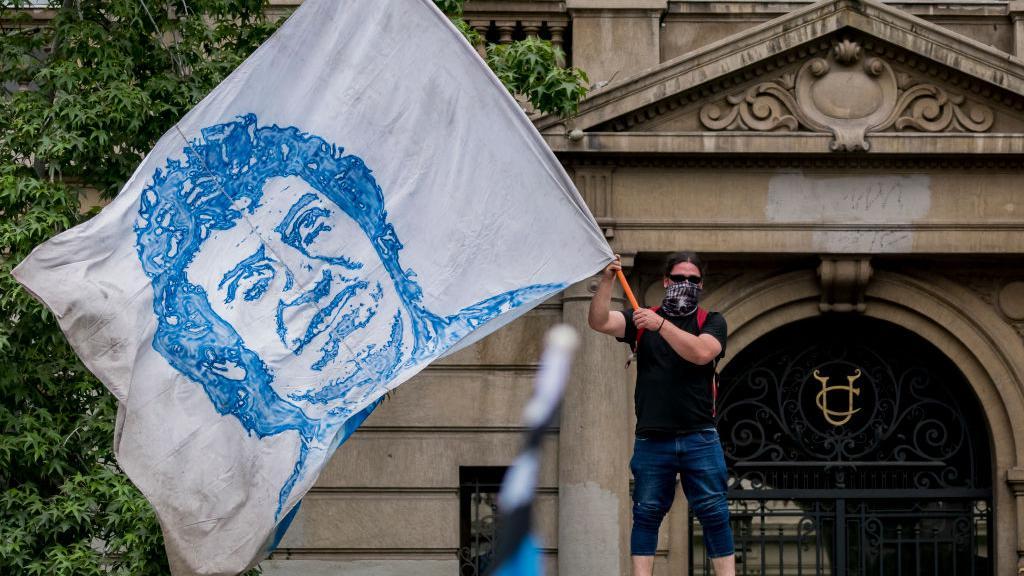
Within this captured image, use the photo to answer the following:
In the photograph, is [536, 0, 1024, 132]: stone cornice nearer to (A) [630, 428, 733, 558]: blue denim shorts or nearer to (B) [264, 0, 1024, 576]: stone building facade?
(B) [264, 0, 1024, 576]: stone building facade

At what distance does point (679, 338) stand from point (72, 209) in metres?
4.73

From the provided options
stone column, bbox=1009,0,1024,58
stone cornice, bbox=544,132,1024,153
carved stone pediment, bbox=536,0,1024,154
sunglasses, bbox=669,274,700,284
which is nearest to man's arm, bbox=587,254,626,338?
sunglasses, bbox=669,274,700,284

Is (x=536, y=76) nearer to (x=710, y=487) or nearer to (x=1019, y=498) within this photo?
(x=710, y=487)

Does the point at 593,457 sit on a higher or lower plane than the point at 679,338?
lower

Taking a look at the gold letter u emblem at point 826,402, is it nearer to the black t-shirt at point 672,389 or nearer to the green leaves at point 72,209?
the green leaves at point 72,209

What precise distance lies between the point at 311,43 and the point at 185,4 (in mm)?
3030

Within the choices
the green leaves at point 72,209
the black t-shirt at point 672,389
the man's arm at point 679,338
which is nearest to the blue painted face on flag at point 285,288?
the man's arm at point 679,338

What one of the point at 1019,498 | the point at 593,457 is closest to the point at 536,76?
the point at 593,457

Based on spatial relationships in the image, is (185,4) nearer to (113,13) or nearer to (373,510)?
(113,13)

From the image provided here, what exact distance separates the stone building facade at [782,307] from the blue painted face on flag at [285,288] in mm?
6137

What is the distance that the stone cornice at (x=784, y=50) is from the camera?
46.6ft

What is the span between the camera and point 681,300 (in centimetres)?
800

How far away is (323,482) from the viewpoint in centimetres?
1452

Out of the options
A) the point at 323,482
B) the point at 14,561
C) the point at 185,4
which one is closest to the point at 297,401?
the point at 14,561
